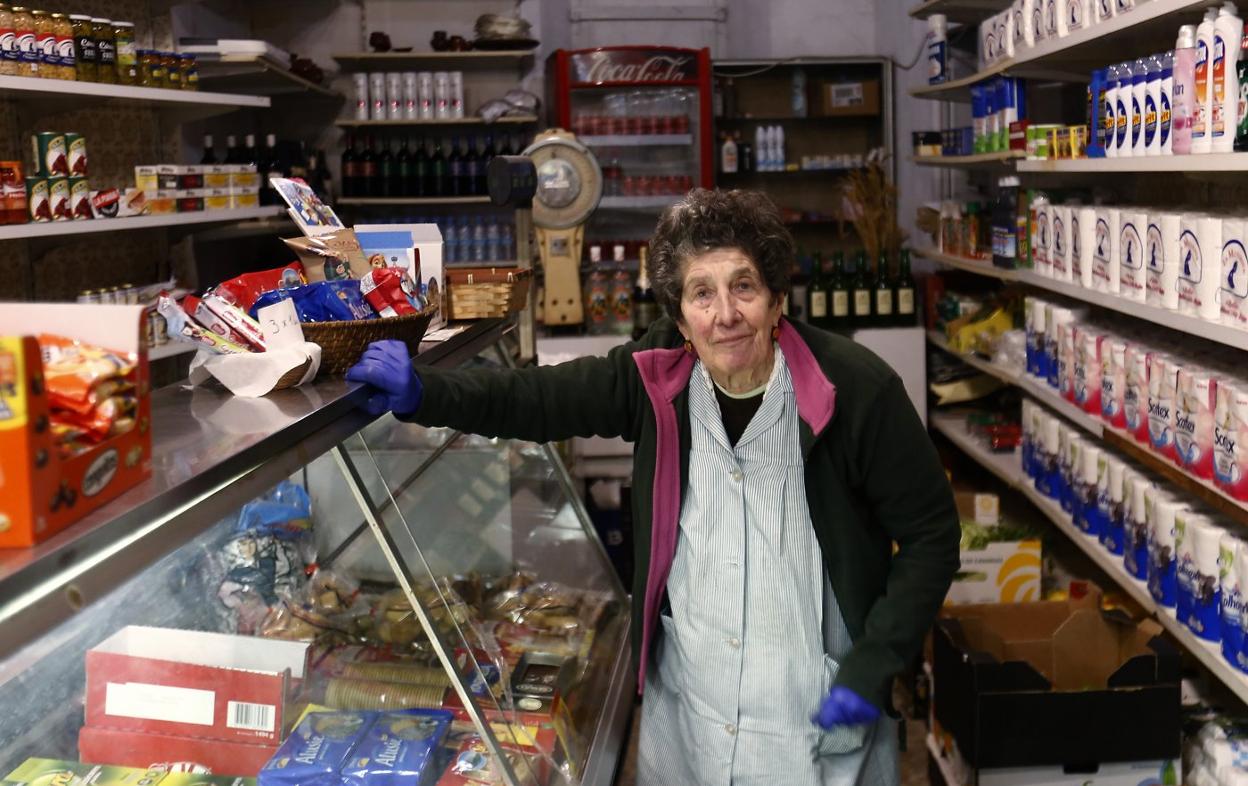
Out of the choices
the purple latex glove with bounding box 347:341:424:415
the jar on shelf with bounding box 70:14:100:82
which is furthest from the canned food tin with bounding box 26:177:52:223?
the purple latex glove with bounding box 347:341:424:415

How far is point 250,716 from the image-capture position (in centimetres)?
192

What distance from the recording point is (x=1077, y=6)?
3816 mm

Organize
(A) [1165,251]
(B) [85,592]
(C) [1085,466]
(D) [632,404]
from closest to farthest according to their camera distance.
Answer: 1. (B) [85,592]
2. (D) [632,404]
3. (A) [1165,251]
4. (C) [1085,466]

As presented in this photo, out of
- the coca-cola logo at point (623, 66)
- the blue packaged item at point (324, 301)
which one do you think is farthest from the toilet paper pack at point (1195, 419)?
the coca-cola logo at point (623, 66)

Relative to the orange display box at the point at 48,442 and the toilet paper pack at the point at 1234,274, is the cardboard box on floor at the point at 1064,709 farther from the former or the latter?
the orange display box at the point at 48,442

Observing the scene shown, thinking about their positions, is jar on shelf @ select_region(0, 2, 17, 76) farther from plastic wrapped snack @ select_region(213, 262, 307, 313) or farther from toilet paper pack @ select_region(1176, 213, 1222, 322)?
toilet paper pack @ select_region(1176, 213, 1222, 322)

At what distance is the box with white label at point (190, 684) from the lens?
1789mm

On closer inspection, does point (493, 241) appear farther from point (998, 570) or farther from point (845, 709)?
point (845, 709)

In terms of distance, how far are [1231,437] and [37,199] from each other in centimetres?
355

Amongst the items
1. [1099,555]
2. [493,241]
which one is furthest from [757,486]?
[493,241]

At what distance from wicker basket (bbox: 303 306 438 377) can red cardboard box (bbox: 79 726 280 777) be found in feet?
2.02

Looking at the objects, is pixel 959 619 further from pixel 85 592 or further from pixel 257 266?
pixel 257 266

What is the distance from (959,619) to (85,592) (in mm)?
2824

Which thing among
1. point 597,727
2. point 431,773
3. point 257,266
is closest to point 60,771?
point 431,773
